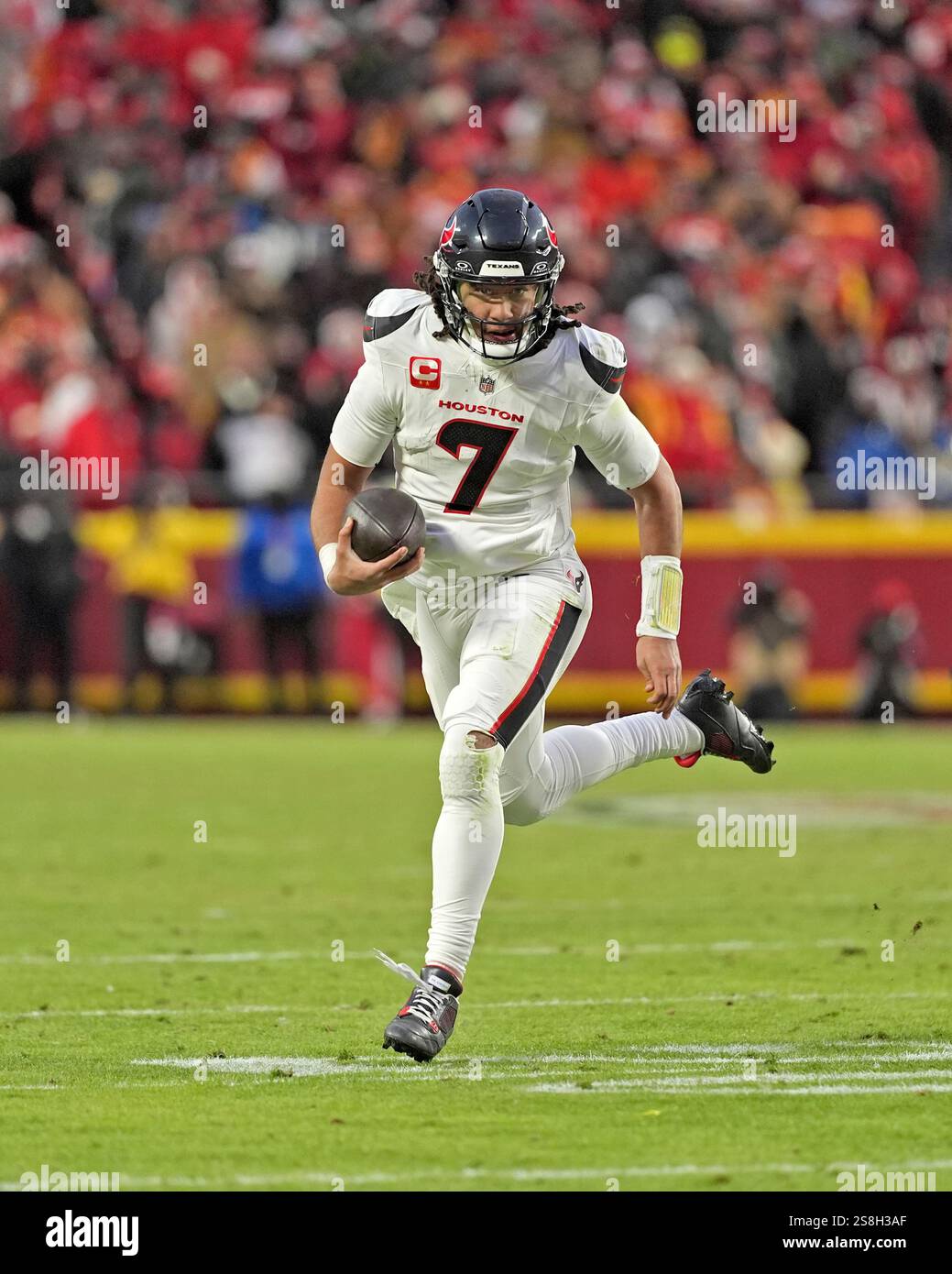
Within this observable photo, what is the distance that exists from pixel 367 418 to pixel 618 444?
2.09 ft

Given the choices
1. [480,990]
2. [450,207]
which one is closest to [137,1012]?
[480,990]

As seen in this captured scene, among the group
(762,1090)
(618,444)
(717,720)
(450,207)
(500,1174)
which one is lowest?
(500,1174)

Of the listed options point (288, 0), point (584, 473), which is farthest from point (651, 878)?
point (288, 0)

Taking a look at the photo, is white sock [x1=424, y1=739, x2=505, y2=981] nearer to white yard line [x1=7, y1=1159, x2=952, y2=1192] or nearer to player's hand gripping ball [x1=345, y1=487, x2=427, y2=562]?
player's hand gripping ball [x1=345, y1=487, x2=427, y2=562]

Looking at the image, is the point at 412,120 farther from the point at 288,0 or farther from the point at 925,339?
the point at 925,339

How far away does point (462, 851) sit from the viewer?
5.79 meters

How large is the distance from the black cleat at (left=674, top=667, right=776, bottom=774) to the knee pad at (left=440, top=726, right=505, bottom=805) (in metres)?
1.23

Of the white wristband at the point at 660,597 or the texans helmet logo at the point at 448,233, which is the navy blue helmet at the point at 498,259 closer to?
the texans helmet logo at the point at 448,233

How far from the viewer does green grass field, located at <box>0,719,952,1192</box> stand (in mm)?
4688

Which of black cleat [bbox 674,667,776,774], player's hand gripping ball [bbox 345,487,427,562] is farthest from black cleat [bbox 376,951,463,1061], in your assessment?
black cleat [bbox 674,667,776,774]

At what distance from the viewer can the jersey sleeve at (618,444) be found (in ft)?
20.0

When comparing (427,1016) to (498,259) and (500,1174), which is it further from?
(498,259)

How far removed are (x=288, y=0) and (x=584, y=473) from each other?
557 centimetres

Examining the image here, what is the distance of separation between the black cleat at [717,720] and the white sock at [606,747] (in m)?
0.03
